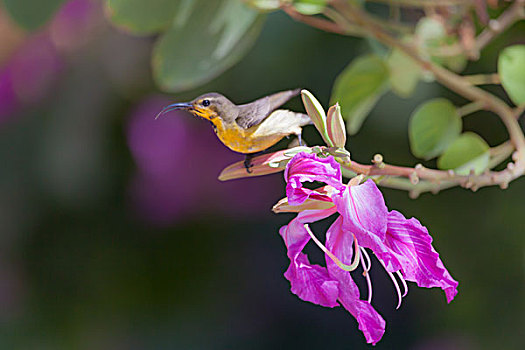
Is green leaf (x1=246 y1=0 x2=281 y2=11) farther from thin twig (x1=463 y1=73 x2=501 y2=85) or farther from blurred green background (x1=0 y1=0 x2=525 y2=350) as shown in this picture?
blurred green background (x1=0 y1=0 x2=525 y2=350)

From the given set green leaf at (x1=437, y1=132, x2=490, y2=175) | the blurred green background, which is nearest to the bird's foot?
green leaf at (x1=437, y1=132, x2=490, y2=175)

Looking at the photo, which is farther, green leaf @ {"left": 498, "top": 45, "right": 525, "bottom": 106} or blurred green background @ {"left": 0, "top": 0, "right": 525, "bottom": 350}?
blurred green background @ {"left": 0, "top": 0, "right": 525, "bottom": 350}

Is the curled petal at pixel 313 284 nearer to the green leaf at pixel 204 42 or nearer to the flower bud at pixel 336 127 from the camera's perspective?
the flower bud at pixel 336 127

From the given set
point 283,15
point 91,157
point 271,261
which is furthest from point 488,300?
point 91,157

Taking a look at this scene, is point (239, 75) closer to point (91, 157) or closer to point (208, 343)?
point (91, 157)

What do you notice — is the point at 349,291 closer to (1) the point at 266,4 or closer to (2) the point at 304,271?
(2) the point at 304,271

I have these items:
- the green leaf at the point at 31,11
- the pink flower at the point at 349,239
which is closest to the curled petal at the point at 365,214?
the pink flower at the point at 349,239
